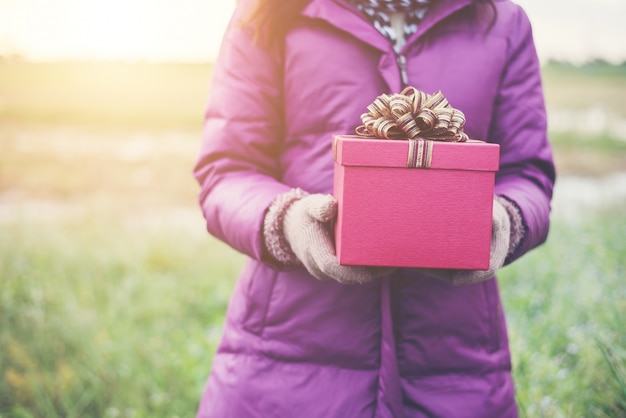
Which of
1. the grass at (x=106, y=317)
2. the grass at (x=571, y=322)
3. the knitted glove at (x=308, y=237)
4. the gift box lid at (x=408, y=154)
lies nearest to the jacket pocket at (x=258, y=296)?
the knitted glove at (x=308, y=237)

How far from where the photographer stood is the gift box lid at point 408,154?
1088 millimetres

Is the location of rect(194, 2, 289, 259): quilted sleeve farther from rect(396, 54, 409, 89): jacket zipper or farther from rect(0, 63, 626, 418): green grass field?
rect(0, 63, 626, 418): green grass field

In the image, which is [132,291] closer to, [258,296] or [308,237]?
[258,296]

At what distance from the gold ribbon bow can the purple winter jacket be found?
0.19m

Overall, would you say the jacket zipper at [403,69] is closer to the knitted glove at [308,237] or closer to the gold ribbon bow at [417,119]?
the gold ribbon bow at [417,119]

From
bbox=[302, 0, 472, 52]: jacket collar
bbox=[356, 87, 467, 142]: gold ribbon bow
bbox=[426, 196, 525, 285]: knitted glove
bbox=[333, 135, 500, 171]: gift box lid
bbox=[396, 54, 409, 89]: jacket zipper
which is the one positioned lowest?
bbox=[426, 196, 525, 285]: knitted glove

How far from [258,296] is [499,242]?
0.56 m

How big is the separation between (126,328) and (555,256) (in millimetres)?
3273

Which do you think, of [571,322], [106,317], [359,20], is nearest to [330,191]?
[359,20]

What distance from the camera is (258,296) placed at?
1.40 metres

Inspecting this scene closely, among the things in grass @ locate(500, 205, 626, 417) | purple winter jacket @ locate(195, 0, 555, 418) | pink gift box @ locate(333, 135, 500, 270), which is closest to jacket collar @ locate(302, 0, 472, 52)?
purple winter jacket @ locate(195, 0, 555, 418)

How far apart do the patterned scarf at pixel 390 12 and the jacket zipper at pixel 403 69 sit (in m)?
0.04

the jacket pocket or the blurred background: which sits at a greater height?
the jacket pocket

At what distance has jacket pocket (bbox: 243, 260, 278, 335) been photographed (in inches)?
54.5
